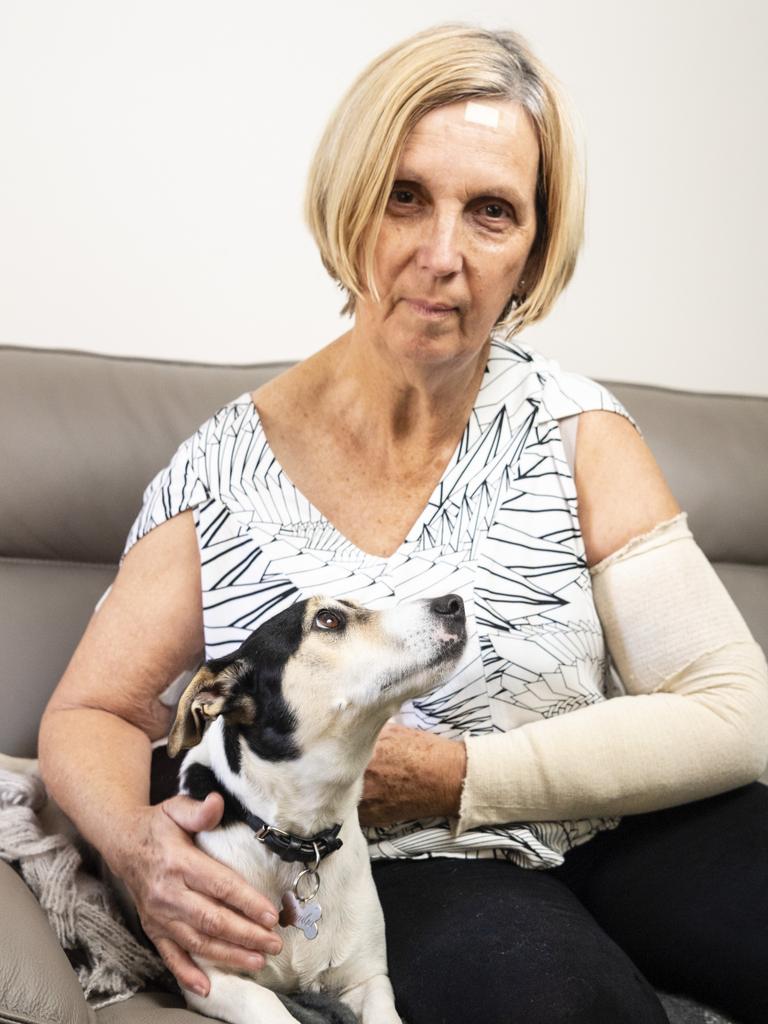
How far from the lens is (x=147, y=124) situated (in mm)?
2025

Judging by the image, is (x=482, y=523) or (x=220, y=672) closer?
(x=220, y=672)

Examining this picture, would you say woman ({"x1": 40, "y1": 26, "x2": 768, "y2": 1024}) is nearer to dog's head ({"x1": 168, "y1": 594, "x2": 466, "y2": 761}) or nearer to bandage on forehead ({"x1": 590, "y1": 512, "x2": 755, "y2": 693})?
bandage on forehead ({"x1": 590, "y1": 512, "x2": 755, "y2": 693})

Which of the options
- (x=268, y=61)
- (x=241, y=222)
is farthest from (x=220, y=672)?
(x=268, y=61)

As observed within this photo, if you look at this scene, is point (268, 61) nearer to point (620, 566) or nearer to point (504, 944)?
point (620, 566)

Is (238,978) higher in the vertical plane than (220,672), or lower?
lower

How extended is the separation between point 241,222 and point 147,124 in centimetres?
24

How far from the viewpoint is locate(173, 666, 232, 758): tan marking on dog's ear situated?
108 centimetres

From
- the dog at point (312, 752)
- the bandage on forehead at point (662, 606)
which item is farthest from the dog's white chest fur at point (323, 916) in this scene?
the bandage on forehead at point (662, 606)

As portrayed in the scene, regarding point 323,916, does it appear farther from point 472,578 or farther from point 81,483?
point 81,483

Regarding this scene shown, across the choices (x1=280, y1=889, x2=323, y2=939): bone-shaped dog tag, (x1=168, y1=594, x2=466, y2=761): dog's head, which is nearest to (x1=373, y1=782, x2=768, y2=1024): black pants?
(x1=280, y1=889, x2=323, y2=939): bone-shaped dog tag

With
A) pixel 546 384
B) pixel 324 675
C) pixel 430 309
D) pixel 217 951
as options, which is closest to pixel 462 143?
pixel 430 309

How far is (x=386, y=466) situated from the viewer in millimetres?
1384

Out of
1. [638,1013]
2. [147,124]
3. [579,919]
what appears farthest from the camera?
[147,124]

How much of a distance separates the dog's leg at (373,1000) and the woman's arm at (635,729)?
183mm
